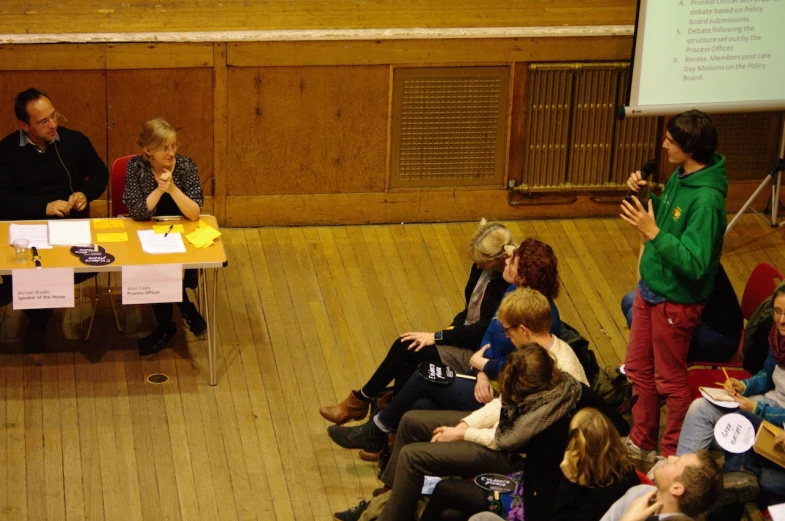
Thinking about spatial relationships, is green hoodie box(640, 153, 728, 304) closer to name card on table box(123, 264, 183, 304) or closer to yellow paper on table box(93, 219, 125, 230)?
name card on table box(123, 264, 183, 304)

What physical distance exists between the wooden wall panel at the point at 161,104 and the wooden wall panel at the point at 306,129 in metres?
0.15

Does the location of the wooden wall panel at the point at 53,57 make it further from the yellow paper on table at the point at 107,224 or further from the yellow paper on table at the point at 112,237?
the yellow paper on table at the point at 112,237

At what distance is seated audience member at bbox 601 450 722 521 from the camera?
141 inches

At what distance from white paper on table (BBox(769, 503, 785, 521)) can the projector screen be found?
9.27 ft

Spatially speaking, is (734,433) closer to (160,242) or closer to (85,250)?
(160,242)

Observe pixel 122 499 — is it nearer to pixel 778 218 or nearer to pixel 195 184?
pixel 195 184

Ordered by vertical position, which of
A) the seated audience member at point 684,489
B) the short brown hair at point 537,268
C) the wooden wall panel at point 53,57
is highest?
the wooden wall panel at point 53,57

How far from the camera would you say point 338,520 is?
15.0 feet

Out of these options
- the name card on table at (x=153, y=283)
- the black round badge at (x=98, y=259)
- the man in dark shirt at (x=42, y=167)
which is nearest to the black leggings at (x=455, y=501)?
the name card on table at (x=153, y=283)

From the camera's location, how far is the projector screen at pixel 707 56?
601cm

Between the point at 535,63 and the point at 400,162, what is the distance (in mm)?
939

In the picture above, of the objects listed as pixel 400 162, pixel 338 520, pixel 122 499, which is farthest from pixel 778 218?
pixel 122 499

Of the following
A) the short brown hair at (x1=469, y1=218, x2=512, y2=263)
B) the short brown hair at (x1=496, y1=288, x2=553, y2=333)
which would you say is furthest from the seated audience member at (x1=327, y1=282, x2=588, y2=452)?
the short brown hair at (x1=469, y1=218, x2=512, y2=263)

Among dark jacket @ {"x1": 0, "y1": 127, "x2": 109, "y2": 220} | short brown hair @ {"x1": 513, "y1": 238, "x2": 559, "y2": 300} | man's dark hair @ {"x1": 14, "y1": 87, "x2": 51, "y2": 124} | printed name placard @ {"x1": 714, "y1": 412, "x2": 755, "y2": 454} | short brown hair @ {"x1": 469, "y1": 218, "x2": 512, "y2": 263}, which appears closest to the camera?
printed name placard @ {"x1": 714, "y1": 412, "x2": 755, "y2": 454}
